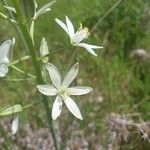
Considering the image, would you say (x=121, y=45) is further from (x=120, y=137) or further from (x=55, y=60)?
(x=120, y=137)

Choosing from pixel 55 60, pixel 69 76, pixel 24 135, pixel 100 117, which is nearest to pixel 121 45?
pixel 55 60

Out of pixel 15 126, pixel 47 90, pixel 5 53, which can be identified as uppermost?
pixel 5 53

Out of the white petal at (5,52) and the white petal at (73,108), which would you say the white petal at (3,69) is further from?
the white petal at (73,108)

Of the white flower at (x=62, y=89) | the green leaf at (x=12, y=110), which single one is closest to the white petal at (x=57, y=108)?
the white flower at (x=62, y=89)

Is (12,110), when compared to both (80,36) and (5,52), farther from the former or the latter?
(80,36)

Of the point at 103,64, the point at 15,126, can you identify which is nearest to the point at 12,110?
the point at 15,126

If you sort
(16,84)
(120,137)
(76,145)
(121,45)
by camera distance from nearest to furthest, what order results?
(120,137), (76,145), (16,84), (121,45)
